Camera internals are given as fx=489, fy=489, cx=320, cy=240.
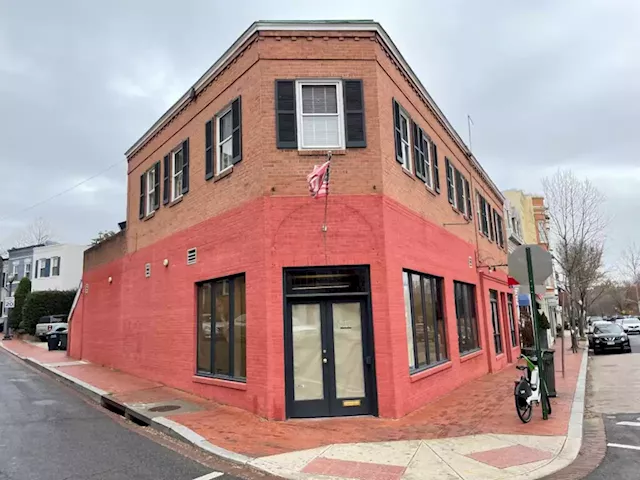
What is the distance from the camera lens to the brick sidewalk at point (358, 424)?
Answer: 25.3 ft

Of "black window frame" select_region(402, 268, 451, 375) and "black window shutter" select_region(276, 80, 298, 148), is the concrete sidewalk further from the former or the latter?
"black window shutter" select_region(276, 80, 298, 148)

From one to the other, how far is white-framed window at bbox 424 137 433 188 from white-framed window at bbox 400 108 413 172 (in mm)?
1281

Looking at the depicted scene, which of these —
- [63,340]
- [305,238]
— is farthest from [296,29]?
[63,340]

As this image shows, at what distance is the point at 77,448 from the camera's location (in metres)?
7.46

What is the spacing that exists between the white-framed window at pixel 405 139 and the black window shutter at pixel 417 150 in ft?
0.94

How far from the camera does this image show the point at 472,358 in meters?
14.9

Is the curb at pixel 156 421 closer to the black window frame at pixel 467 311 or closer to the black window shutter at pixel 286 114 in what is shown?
the black window shutter at pixel 286 114

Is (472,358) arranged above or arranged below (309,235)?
below

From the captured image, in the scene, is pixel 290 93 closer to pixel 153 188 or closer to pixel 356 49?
pixel 356 49

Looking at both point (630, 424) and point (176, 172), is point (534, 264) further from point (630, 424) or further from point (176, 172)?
point (176, 172)

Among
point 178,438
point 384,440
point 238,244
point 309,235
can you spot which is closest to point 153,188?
point 238,244

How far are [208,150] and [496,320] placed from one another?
44.3 feet

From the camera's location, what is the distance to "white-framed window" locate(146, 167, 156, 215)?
15.5 meters

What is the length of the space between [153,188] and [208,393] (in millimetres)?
7369
